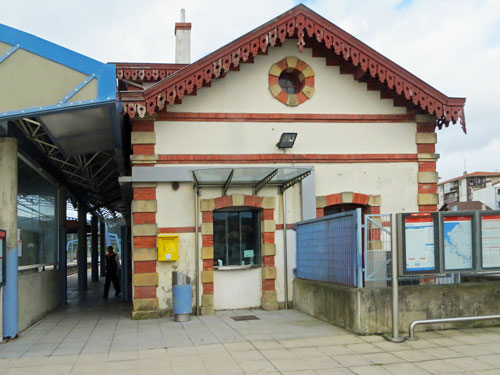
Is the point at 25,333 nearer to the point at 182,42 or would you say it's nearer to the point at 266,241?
the point at 266,241

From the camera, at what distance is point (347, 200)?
13234 mm

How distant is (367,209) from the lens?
1352 cm

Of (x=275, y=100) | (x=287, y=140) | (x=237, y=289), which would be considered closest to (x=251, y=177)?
(x=287, y=140)

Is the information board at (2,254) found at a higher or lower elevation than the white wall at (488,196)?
lower

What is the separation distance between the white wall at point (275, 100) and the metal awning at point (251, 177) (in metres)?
1.74

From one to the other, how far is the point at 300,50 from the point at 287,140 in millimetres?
2079

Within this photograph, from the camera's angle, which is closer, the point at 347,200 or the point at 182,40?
the point at 347,200

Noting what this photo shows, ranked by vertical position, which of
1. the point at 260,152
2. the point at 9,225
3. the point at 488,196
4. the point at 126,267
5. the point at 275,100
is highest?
the point at 275,100

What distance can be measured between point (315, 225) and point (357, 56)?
415 centimetres

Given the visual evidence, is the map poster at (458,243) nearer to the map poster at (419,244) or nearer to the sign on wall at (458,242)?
the sign on wall at (458,242)

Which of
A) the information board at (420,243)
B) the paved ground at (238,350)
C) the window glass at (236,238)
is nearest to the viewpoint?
the paved ground at (238,350)

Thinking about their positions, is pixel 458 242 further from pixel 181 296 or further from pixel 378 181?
pixel 181 296

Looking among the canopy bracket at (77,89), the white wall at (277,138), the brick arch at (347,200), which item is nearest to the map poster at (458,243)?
the brick arch at (347,200)

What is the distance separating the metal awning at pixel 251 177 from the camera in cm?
1142
